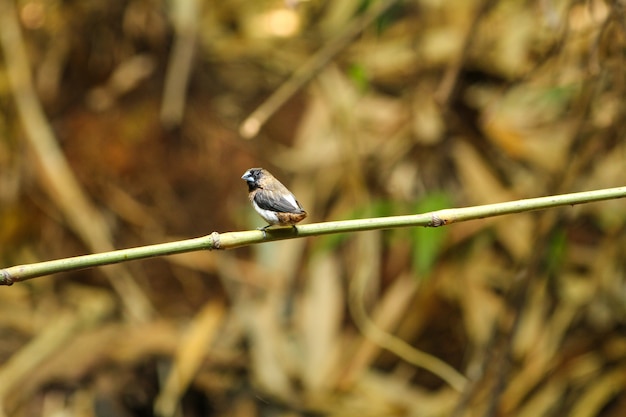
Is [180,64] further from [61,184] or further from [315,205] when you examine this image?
[315,205]

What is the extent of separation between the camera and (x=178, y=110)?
120 inches

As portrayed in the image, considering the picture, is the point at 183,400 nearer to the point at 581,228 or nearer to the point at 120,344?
the point at 120,344

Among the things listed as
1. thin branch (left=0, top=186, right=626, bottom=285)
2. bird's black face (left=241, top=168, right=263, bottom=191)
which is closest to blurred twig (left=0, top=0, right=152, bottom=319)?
bird's black face (left=241, top=168, right=263, bottom=191)

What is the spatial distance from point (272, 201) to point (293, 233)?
0.30 feet

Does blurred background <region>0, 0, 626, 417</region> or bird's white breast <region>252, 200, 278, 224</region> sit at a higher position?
blurred background <region>0, 0, 626, 417</region>

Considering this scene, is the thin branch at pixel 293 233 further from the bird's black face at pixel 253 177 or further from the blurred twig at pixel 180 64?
the blurred twig at pixel 180 64

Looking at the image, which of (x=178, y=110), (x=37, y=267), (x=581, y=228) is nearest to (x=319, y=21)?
(x=178, y=110)

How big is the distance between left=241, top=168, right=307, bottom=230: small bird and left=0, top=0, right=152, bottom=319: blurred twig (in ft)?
5.25

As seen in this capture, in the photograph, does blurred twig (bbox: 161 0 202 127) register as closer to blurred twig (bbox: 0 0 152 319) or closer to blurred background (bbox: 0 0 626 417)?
blurred background (bbox: 0 0 626 417)

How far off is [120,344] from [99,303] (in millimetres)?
366

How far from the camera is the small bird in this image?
1174mm

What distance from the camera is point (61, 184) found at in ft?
9.27

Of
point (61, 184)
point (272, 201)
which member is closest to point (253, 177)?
point (272, 201)

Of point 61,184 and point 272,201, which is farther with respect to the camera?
point 61,184
